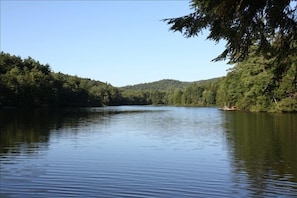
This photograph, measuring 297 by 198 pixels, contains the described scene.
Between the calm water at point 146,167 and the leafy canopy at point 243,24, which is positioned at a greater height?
the leafy canopy at point 243,24

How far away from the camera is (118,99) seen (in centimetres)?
19512

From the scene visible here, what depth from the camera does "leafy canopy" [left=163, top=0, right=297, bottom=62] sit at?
23.4 ft

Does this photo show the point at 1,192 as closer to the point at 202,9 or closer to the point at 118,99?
the point at 202,9

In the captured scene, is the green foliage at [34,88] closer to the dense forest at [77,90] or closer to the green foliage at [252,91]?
the dense forest at [77,90]

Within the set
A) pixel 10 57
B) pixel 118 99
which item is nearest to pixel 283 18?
pixel 10 57

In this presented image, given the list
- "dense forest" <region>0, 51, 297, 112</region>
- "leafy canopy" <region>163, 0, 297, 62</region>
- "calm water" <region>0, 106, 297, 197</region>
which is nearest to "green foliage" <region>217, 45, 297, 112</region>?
"dense forest" <region>0, 51, 297, 112</region>

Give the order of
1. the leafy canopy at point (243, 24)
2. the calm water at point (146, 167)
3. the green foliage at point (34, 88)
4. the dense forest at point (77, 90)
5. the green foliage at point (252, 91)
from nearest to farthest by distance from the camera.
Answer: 1. the leafy canopy at point (243, 24)
2. the calm water at point (146, 167)
3. the green foliage at point (252, 91)
4. the dense forest at point (77, 90)
5. the green foliage at point (34, 88)

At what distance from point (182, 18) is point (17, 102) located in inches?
3719

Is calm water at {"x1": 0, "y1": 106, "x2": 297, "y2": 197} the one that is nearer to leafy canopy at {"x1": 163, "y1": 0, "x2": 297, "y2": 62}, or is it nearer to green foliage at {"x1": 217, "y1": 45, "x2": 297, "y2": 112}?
leafy canopy at {"x1": 163, "y1": 0, "x2": 297, "y2": 62}

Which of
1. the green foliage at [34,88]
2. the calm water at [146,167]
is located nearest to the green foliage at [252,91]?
the calm water at [146,167]

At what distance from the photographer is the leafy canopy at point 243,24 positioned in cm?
712

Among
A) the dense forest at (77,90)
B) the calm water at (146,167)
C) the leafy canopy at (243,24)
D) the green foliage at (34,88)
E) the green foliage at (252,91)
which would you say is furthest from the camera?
the green foliage at (34,88)

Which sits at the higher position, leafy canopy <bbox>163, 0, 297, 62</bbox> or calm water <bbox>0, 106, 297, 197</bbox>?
leafy canopy <bbox>163, 0, 297, 62</bbox>

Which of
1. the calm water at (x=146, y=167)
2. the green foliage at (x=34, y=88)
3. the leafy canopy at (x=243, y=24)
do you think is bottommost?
the calm water at (x=146, y=167)
